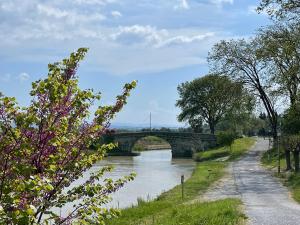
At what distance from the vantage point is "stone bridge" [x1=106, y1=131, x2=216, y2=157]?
3292 inches

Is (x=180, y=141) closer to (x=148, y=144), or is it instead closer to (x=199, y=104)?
(x=199, y=104)

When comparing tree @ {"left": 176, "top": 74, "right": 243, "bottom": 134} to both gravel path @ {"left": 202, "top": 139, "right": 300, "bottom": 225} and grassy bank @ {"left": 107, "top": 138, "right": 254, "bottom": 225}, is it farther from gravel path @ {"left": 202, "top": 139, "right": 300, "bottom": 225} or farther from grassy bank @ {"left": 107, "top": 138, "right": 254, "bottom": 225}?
grassy bank @ {"left": 107, "top": 138, "right": 254, "bottom": 225}

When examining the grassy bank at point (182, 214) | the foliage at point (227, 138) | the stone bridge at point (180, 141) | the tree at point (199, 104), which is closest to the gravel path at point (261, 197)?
the grassy bank at point (182, 214)

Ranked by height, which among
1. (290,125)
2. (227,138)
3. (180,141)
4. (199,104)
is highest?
(199,104)

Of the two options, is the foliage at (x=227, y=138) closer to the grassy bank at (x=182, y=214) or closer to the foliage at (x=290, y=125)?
the foliage at (x=290, y=125)

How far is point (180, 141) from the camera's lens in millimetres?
88688

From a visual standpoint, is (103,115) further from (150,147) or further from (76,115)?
(150,147)

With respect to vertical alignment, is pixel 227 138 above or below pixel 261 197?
above

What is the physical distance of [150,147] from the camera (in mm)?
119750

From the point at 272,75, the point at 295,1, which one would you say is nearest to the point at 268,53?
the point at 272,75

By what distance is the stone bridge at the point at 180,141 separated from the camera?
83625mm

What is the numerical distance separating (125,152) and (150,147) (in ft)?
98.8

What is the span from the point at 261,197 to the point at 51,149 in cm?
1994

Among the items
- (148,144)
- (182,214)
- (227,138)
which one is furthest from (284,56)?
(148,144)
